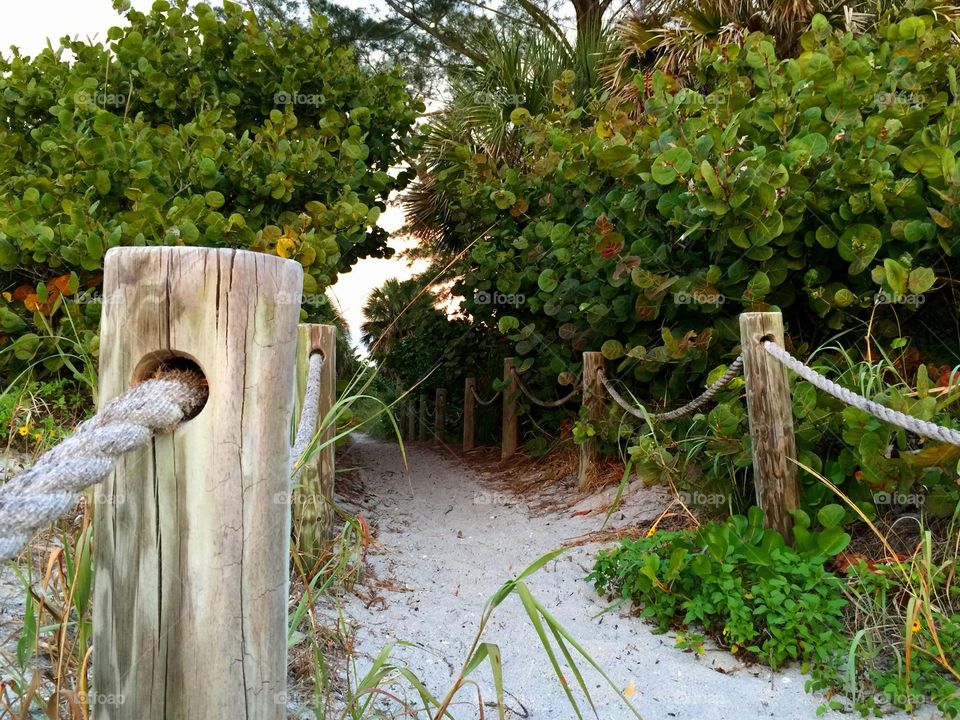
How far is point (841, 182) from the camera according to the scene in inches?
144

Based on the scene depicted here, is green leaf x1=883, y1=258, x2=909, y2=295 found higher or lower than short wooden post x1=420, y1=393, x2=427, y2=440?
higher

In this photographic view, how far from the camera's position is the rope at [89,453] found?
34.9 inches

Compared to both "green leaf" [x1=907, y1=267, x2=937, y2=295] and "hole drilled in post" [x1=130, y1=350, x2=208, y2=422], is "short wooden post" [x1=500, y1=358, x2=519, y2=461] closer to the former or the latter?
"green leaf" [x1=907, y1=267, x2=937, y2=295]

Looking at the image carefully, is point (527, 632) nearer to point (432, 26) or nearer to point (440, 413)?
point (440, 413)

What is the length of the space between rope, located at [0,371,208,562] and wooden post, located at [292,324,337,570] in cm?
189

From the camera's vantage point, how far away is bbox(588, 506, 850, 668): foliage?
2465 millimetres

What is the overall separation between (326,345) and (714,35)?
7.23 meters

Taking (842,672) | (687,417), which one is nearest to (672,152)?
(687,417)

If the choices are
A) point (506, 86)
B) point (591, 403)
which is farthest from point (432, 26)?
point (591, 403)

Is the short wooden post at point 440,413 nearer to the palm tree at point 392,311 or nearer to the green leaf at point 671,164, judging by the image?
the palm tree at point 392,311

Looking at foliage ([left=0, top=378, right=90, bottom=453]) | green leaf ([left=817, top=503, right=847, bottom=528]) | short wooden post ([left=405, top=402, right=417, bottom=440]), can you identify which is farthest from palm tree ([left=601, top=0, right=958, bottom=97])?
foliage ([left=0, top=378, right=90, bottom=453])

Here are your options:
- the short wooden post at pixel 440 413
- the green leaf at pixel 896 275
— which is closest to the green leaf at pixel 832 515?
the green leaf at pixel 896 275

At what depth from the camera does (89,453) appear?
38.1 inches

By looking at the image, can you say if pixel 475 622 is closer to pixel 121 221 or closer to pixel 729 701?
pixel 729 701
